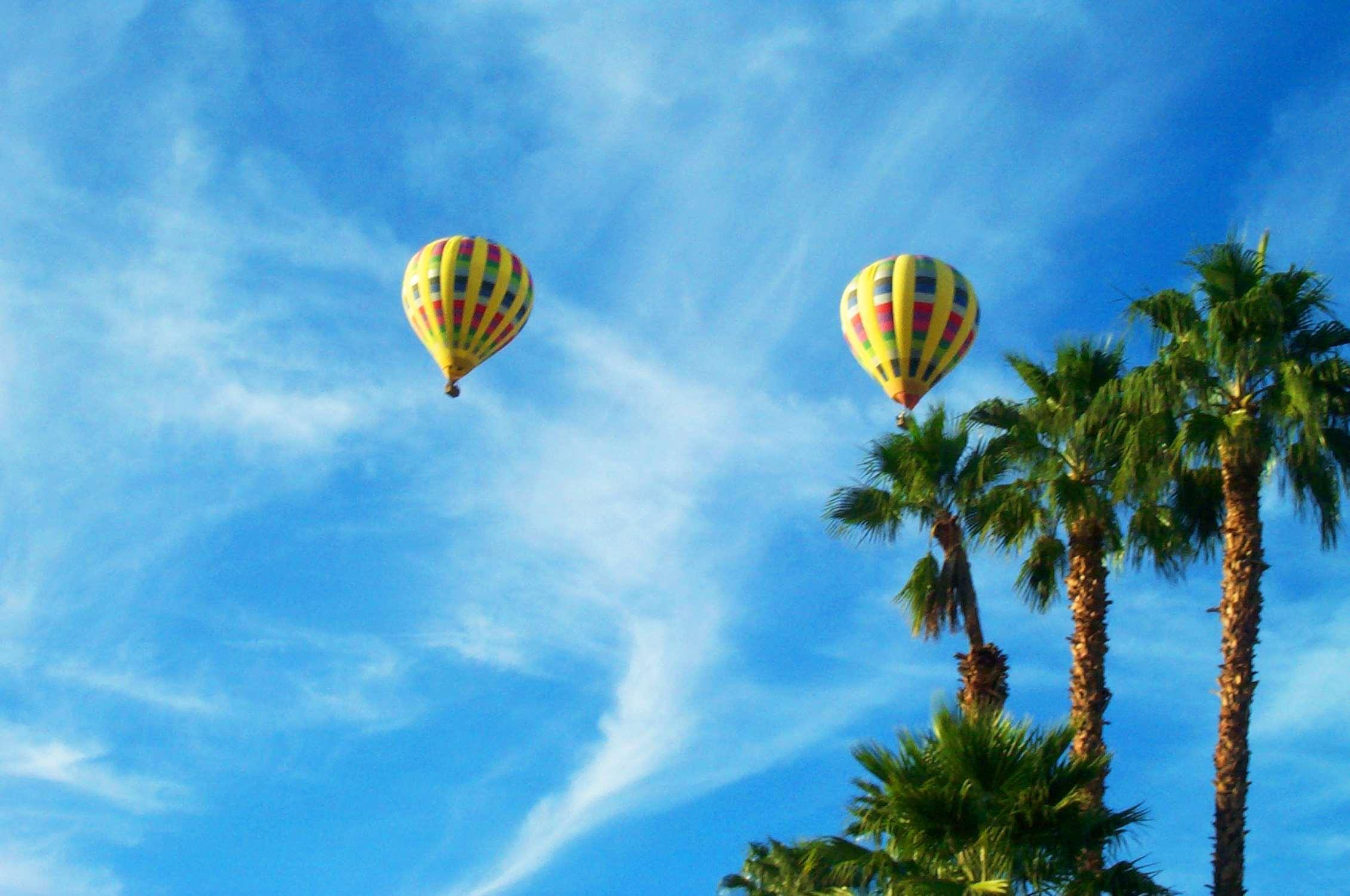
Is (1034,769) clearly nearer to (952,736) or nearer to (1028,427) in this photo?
(952,736)

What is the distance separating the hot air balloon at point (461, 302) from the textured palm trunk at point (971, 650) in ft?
Answer: 60.2

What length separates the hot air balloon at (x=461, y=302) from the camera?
41.4m

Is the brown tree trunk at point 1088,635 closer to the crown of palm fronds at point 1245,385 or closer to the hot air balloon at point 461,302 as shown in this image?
the crown of palm fronds at point 1245,385

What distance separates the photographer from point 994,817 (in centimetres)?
1772

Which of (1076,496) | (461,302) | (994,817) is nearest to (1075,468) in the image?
(1076,496)

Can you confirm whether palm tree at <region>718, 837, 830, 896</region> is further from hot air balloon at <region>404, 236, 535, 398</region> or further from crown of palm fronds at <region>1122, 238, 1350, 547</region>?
hot air balloon at <region>404, 236, 535, 398</region>

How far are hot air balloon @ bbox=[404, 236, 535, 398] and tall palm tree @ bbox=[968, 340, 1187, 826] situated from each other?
59.5ft

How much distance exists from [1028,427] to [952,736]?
8265mm

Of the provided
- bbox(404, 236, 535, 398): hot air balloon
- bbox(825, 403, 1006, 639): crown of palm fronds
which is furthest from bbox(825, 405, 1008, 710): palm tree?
bbox(404, 236, 535, 398): hot air balloon

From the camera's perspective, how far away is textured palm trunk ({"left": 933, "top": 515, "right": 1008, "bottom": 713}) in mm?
23344

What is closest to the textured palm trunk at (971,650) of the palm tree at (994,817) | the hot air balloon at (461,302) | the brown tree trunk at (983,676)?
the brown tree trunk at (983,676)

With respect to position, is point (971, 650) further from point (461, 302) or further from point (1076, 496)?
point (461, 302)

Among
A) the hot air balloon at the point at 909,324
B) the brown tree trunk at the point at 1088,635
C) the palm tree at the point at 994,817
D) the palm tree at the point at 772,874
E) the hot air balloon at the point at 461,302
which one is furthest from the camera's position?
the hot air balloon at the point at 461,302

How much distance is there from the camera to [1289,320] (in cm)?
2338
